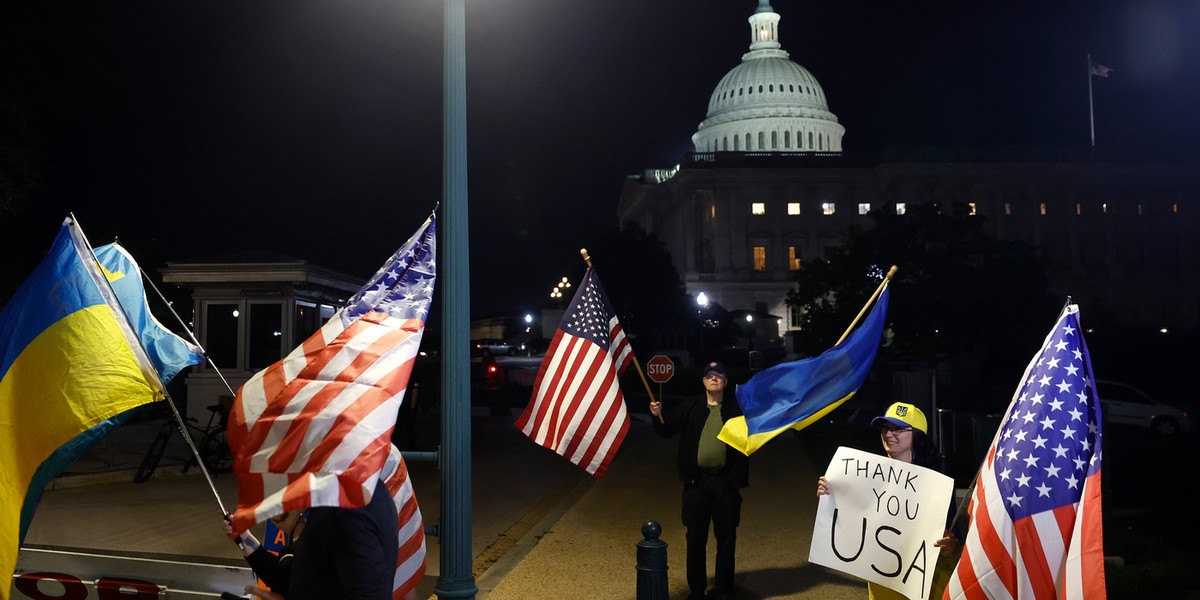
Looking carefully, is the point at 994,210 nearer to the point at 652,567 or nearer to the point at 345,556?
the point at 652,567

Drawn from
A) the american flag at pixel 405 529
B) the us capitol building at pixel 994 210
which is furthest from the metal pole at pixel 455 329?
the us capitol building at pixel 994 210

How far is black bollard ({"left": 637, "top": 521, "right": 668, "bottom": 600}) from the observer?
6.28m

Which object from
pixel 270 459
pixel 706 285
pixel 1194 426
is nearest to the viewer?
pixel 270 459

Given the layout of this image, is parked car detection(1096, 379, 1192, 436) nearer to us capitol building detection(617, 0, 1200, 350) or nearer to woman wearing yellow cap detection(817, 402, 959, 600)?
woman wearing yellow cap detection(817, 402, 959, 600)

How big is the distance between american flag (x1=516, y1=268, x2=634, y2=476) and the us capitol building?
8462cm

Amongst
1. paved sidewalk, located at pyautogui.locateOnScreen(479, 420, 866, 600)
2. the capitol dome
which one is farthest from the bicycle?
the capitol dome

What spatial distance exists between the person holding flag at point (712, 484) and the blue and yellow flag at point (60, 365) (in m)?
3.76

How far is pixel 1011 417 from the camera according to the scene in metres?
4.97

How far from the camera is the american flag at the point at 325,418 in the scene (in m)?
3.82

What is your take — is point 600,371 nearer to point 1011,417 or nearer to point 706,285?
point 1011,417

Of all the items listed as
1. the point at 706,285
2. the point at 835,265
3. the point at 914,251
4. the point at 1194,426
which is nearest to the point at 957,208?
the point at 914,251

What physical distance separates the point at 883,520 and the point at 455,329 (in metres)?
2.65

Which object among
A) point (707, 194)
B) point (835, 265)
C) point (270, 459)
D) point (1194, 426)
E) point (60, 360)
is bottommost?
point (1194, 426)

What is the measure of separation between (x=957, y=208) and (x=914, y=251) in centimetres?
427
